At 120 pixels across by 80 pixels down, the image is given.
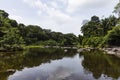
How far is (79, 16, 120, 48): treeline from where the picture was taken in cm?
6588

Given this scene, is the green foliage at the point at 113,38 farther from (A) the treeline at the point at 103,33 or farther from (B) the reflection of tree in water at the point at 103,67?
(B) the reflection of tree in water at the point at 103,67

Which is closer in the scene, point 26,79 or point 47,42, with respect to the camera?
point 26,79

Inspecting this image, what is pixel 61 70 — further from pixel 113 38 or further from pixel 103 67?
pixel 113 38

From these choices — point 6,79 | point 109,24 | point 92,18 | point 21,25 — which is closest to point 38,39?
point 21,25

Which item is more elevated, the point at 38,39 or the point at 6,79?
the point at 38,39

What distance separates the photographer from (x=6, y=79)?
1998 centimetres

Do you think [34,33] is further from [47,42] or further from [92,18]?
[92,18]

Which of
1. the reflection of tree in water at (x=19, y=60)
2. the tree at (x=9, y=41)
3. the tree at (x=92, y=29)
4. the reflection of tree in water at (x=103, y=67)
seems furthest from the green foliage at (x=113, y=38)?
the reflection of tree in water at (x=103, y=67)

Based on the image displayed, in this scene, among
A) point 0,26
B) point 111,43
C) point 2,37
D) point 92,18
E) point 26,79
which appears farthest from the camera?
point 92,18

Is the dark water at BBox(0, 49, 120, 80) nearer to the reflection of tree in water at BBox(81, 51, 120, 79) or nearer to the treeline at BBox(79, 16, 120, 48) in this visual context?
the reflection of tree in water at BBox(81, 51, 120, 79)

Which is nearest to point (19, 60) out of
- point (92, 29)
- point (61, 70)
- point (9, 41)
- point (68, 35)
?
point (61, 70)

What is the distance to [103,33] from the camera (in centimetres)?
8506

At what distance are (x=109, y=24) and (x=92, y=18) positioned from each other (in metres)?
36.9

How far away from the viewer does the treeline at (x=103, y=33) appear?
65875 mm
